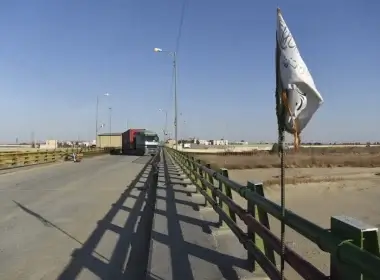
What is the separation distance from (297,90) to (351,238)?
1.18m

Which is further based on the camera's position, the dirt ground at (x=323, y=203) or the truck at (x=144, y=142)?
the truck at (x=144, y=142)

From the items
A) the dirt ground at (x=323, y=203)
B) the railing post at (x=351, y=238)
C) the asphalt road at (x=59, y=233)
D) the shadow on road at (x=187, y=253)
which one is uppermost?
the railing post at (x=351, y=238)

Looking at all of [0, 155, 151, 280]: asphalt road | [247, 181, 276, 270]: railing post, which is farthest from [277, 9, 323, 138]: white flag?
[0, 155, 151, 280]: asphalt road

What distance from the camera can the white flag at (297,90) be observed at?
3295 mm

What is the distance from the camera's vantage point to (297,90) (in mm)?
3312

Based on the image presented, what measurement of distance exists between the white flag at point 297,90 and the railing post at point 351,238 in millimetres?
830

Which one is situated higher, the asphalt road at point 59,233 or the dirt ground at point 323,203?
the asphalt road at point 59,233

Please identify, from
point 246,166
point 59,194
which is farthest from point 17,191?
point 246,166

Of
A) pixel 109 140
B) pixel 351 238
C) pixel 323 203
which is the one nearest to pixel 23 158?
pixel 323 203

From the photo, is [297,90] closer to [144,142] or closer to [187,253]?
[187,253]

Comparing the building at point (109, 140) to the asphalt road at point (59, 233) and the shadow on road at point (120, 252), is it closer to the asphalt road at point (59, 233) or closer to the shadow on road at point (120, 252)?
the asphalt road at point (59, 233)

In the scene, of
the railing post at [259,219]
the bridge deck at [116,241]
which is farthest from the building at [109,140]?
the railing post at [259,219]

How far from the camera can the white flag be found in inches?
130

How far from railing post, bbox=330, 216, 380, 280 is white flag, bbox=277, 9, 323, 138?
830 millimetres
